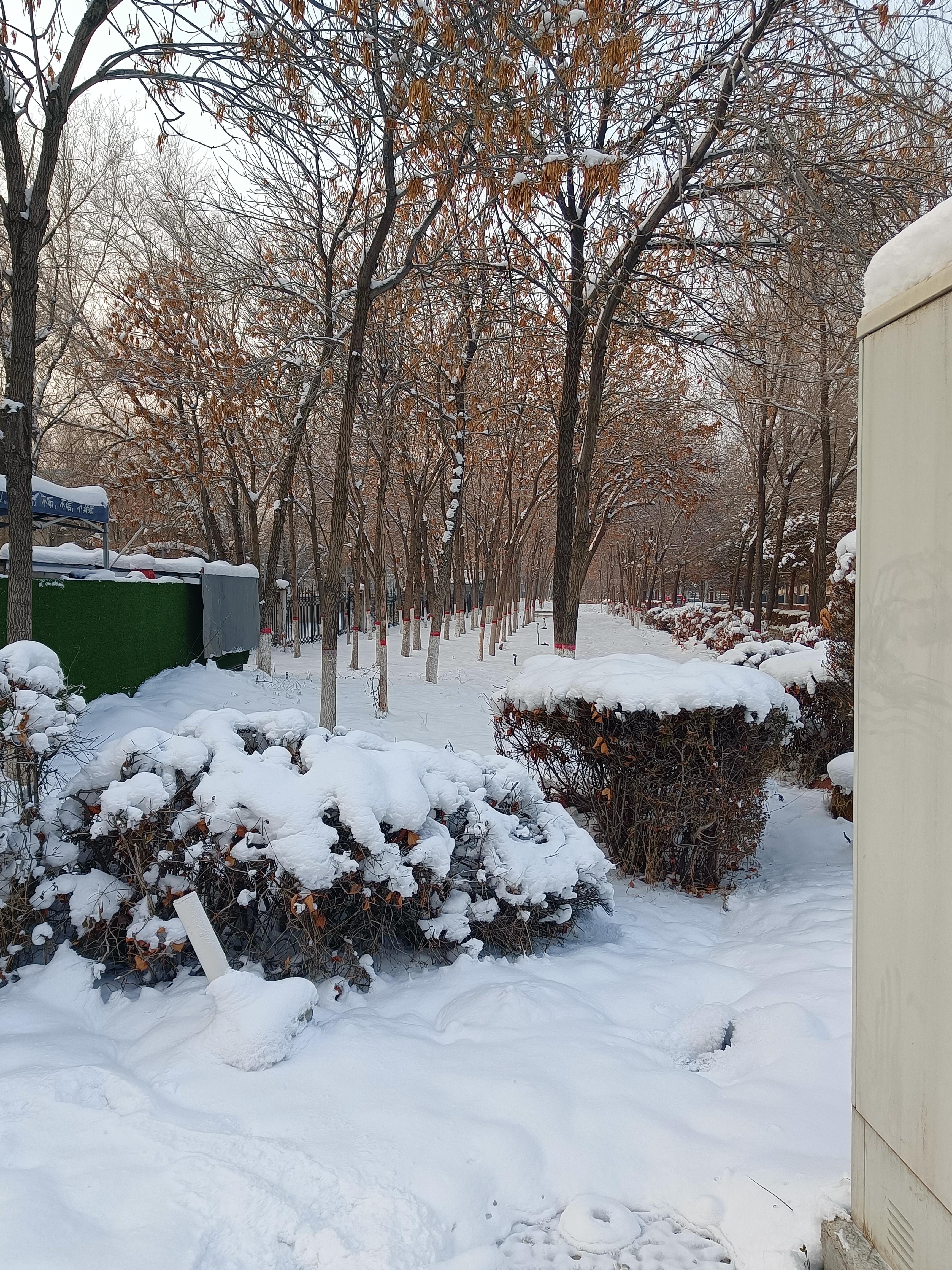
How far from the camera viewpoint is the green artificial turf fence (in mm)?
7301

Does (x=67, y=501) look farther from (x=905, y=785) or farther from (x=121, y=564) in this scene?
(x=905, y=785)

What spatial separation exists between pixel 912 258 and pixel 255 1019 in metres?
2.96

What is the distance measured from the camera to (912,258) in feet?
5.22

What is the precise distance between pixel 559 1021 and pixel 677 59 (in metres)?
Result: 7.90

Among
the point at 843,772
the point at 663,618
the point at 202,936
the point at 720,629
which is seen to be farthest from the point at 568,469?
the point at 663,618

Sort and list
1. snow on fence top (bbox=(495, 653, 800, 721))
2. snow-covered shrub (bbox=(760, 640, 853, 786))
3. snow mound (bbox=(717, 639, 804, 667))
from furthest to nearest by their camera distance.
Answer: snow mound (bbox=(717, 639, 804, 667)) < snow-covered shrub (bbox=(760, 640, 853, 786)) < snow on fence top (bbox=(495, 653, 800, 721))

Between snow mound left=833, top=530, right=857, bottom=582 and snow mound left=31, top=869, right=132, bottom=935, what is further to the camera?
snow mound left=833, top=530, right=857, bottom=582

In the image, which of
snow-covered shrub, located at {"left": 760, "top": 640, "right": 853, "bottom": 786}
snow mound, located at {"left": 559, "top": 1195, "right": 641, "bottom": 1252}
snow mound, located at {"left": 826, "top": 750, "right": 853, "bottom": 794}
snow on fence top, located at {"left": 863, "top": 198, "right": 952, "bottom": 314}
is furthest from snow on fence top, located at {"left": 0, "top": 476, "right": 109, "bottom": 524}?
snow on fence top, located at {"left": 863, "top": 198, "right": 952, "bottom": 314}

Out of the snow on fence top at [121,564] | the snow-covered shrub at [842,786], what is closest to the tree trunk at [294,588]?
the snow on fence top at [121,564]

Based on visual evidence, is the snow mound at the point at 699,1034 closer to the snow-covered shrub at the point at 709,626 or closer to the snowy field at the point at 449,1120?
the snowy field at the point at 449,1120

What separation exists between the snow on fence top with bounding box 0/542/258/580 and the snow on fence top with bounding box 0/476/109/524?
726mm

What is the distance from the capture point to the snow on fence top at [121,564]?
11.0 metres

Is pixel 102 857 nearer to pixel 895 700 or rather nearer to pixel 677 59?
pixel 895 700

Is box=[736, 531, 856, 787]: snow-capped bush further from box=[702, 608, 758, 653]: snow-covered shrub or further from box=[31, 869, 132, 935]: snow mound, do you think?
box=[702, 608, 758, 653]: snow-covered shrub
